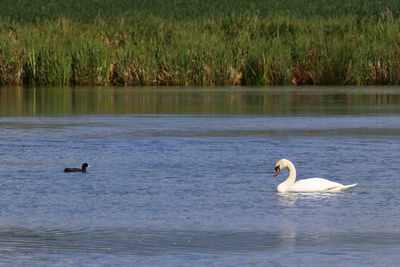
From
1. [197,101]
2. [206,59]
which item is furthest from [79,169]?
[206,59]

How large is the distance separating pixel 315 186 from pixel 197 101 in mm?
14992

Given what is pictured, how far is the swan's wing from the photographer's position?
11781mm

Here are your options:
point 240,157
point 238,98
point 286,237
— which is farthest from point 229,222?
point 238,98

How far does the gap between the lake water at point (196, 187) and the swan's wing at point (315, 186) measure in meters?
0.10

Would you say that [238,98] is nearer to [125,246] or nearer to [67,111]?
[67,111]

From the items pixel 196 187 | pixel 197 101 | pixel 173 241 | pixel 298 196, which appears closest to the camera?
pixel 173 241

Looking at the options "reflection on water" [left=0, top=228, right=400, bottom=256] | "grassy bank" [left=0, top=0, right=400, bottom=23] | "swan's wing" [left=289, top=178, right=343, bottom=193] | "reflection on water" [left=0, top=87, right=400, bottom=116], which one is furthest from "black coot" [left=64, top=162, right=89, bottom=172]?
"grassy bank" [left=0, top=0, right=400, bottom=23]

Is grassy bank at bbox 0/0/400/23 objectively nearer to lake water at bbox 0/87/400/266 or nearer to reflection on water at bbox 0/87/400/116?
reflection on water at bbox 0/87/400/116

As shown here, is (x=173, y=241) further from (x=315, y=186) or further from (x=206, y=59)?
(x=206, y=59)

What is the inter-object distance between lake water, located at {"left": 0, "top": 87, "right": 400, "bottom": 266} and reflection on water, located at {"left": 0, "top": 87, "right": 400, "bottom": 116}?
0.59 feet

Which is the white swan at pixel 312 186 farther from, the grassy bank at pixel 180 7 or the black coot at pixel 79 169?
the grassy bank at pixel 180 7

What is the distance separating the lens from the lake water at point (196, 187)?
8.77m

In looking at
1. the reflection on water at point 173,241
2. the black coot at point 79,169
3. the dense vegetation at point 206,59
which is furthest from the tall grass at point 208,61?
the reflection on water at point 173,241

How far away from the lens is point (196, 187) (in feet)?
40.7
